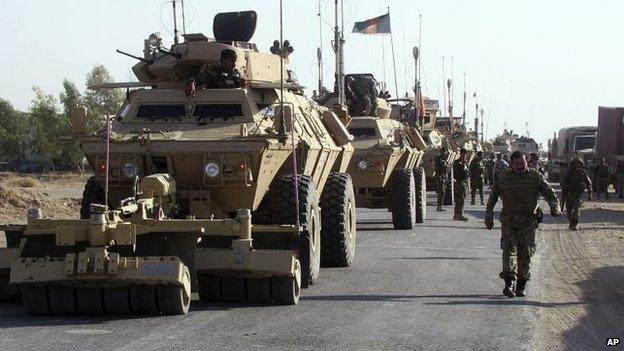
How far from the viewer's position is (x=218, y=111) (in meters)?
13.8

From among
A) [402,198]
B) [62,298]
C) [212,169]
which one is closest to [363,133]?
[402,198]

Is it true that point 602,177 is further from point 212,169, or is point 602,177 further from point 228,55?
point 212,169

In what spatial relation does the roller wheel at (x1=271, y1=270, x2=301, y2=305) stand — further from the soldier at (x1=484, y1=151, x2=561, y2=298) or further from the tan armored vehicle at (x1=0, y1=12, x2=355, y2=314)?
the soldier at (x1=484, y1=151, x2=561, y2=298)

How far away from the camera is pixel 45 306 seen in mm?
10578

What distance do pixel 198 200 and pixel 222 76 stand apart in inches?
83.9

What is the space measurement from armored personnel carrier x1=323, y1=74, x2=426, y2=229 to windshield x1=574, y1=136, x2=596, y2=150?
27.7 m

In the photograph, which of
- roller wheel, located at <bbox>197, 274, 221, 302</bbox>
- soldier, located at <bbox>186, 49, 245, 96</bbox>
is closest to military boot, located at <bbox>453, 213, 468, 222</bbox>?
soldier, located at <bbox>186, 49, 245, 96</bbox>

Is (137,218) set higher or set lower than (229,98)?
lower

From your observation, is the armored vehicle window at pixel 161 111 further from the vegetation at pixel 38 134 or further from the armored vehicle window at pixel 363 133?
the vegetation at pixel 38 134

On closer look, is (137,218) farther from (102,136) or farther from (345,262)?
(345,262)

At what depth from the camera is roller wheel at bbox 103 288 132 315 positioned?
10.5 meters

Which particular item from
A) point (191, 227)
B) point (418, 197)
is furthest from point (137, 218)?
point (418, 197)

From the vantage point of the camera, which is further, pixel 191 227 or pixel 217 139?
pixel 217 139

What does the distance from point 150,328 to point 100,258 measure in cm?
82
